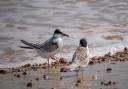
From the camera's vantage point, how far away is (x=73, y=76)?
8.44 metres

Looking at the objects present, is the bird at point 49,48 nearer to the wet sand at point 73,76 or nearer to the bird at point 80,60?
the wet sand at point 73,76

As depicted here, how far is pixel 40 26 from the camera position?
1255 cm

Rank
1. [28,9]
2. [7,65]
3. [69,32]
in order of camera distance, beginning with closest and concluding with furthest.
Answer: [7,65]
[69,32]
[28,9]

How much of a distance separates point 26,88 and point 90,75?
3.83ft

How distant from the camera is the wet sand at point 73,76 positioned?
7.79 meters

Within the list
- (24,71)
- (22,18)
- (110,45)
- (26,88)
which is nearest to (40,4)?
(22,18)

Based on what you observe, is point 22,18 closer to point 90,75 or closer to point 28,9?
point 28,9

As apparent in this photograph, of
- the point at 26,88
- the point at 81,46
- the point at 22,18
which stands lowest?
the point at 26,88

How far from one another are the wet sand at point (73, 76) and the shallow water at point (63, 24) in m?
0.66

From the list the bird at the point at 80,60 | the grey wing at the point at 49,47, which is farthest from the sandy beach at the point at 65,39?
the grey wing at the point at 49,47

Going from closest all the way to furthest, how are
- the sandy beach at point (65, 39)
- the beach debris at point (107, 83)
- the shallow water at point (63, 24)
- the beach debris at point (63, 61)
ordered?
1. the beach debris at point (107, 83)
2. the sandy beach at point (65, 39)
3. the beach debris at point (63, 61)
4. the shallow water at point (63, 24)

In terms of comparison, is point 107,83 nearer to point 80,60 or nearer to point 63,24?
point 80,60

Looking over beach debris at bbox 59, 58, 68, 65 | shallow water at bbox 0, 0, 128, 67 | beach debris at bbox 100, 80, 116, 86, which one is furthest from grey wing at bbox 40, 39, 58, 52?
beach debris at bbox 100, 80, 116, 86

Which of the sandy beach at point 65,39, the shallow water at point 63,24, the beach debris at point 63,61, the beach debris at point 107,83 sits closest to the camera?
the beach debris at point 107,83
